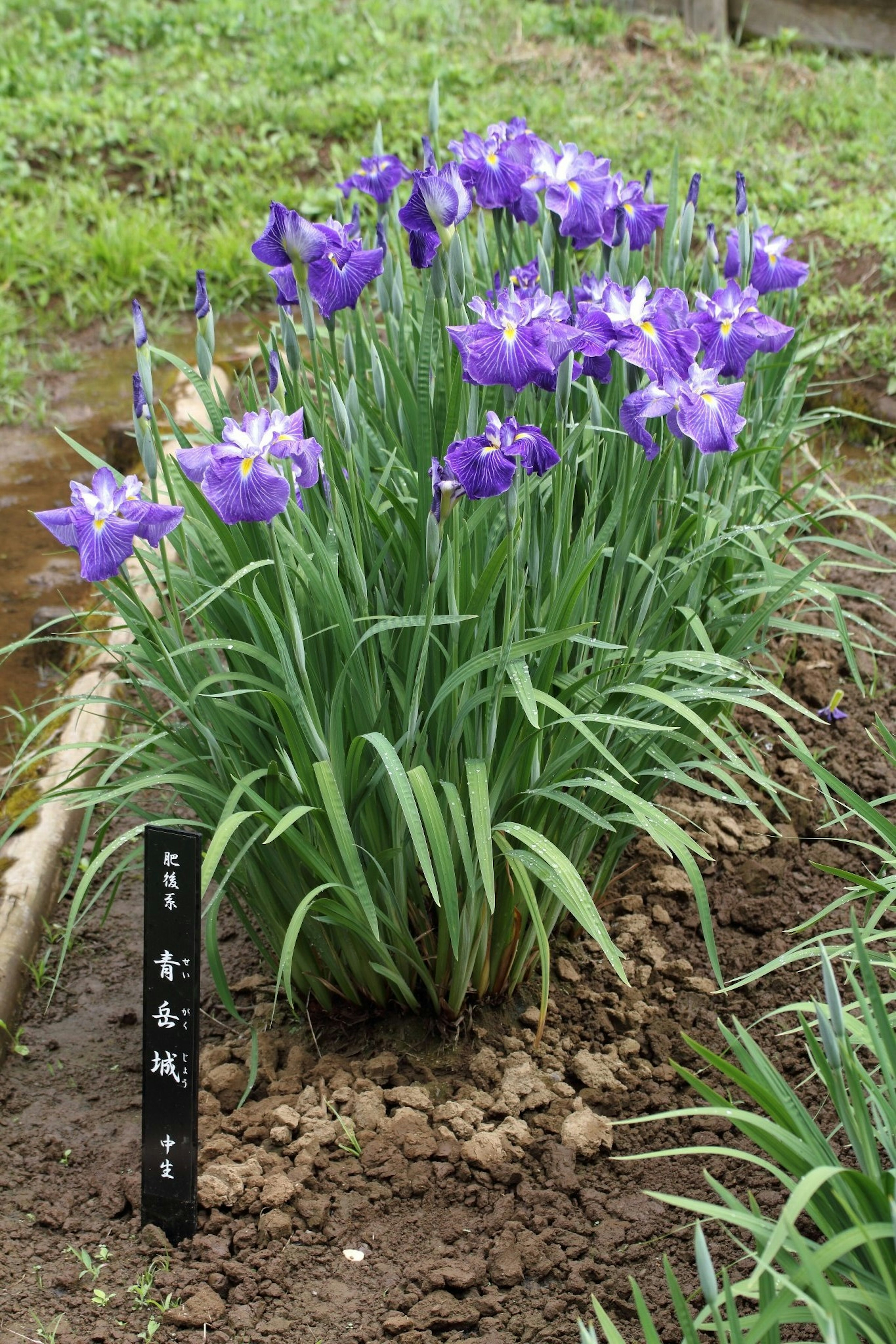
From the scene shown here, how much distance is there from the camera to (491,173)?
6.82 feet

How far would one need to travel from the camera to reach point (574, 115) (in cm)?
568

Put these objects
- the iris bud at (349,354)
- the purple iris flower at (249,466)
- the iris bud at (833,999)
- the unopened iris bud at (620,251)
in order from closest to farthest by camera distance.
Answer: the iris bud at (833,999) → the purple iris flower at (249,466) → the iris bud at (349,354) → the unopened iris bud at (620,251)

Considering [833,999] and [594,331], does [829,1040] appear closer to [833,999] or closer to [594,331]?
[833,999]

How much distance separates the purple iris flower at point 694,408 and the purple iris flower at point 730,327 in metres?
0.12

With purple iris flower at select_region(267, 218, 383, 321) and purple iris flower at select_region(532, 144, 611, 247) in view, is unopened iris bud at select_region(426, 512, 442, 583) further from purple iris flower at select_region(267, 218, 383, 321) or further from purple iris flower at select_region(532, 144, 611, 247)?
purple iris flower at select_region(532, 144, 611, 247)

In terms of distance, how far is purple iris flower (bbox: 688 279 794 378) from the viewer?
74.9 inches

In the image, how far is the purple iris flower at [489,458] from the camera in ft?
5.05

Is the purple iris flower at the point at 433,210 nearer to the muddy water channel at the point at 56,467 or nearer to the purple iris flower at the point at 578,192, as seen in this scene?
the purple iris flower at the point at 578,192

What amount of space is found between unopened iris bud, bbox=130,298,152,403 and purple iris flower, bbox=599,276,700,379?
67cm

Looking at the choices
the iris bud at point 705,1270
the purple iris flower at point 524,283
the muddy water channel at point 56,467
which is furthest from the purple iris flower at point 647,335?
the muddy water channel at point 56,467

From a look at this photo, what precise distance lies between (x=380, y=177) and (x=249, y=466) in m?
1.09

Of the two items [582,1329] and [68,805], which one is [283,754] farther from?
[582,1329]

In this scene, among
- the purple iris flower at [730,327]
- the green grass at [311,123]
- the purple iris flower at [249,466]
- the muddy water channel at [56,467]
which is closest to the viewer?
the purple iris flower at [249,466]

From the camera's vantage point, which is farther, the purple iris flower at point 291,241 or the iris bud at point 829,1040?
the purple iris flower at point 291,241
